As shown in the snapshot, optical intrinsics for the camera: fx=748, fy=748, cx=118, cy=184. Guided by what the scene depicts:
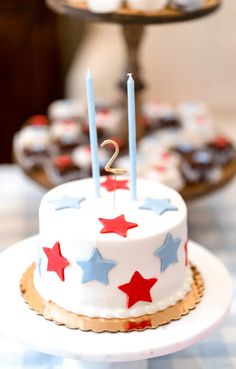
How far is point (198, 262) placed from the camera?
46.6 inches

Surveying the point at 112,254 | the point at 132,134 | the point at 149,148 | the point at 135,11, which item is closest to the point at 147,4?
the point at 135,11

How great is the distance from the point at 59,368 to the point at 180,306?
0.23 metres

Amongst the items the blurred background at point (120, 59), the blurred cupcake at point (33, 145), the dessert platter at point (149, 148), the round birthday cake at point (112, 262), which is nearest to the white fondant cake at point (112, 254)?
the round birthday cake at point (112, 262)

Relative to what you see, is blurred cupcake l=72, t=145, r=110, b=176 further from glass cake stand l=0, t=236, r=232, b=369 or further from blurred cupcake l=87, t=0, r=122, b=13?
glass cake stand l=0, t=236, r=232, b=369

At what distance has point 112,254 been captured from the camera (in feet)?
3.29

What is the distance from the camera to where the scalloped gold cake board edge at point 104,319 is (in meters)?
1.01

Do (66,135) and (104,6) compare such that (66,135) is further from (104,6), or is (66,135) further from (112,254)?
(112,254)

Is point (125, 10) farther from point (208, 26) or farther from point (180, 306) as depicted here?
point (208, 26)

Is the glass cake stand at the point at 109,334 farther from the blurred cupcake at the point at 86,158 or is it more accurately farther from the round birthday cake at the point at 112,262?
the blurred cupcake at the point at 86,158

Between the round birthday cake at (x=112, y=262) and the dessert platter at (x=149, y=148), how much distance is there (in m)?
0.41

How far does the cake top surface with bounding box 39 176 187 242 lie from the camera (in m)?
1.01

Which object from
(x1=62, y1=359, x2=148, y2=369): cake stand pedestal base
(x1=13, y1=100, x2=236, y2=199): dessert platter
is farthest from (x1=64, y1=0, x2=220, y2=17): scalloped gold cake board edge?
(x1=62, y1=359, x2=148, y2=369): cake stand pedestal base

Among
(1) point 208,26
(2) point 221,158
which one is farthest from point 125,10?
(1) point 208,26

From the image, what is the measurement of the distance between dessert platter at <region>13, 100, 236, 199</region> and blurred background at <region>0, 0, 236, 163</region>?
1.41 ft
